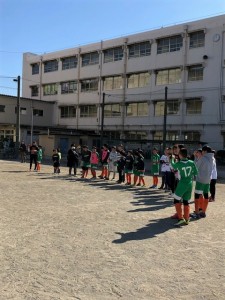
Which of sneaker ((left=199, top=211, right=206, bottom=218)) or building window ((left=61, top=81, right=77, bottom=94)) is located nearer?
sneaker ((left=199, top=211, right=206, bottom=218))

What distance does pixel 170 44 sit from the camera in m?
44.0

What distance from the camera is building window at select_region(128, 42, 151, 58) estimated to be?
1822 inches

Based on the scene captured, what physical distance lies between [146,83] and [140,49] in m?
4.42

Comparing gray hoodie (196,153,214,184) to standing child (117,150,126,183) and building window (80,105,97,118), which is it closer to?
standing child (117,150,126,183)

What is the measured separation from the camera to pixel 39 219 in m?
8.81

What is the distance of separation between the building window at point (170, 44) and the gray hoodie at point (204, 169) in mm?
34964

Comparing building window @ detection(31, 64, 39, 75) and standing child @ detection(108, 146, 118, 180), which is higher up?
building window @ detection(31, 64, 39, 75)

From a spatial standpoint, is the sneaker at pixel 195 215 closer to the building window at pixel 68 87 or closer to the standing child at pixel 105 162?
the standing child at pixel 105 162

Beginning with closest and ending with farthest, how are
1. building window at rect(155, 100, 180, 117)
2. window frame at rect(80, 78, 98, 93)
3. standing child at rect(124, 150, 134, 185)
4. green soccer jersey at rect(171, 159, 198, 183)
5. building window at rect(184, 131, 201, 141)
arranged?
green soccer jersey at rect(171, 159, 198, 183) → standing child at rect(124, 150, 134, 185) → building window at rect(184, 131, 201, 141) → building window at rect(155, 100, 180, 117) → window frame at rect(80, 78, 98, 93)

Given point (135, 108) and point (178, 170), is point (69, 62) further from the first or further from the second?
point (178, 170)

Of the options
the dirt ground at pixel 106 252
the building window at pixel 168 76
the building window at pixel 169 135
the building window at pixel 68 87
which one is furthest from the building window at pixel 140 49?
the dirt ground at pixel 106 252

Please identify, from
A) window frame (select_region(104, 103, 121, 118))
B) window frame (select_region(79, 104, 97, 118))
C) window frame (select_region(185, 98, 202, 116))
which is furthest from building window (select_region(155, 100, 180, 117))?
window frame (select_region(79, 104, 97, 118))

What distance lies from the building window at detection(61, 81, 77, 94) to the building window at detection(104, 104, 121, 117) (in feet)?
22.3

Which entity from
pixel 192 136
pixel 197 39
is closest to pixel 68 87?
pixel 197 39
